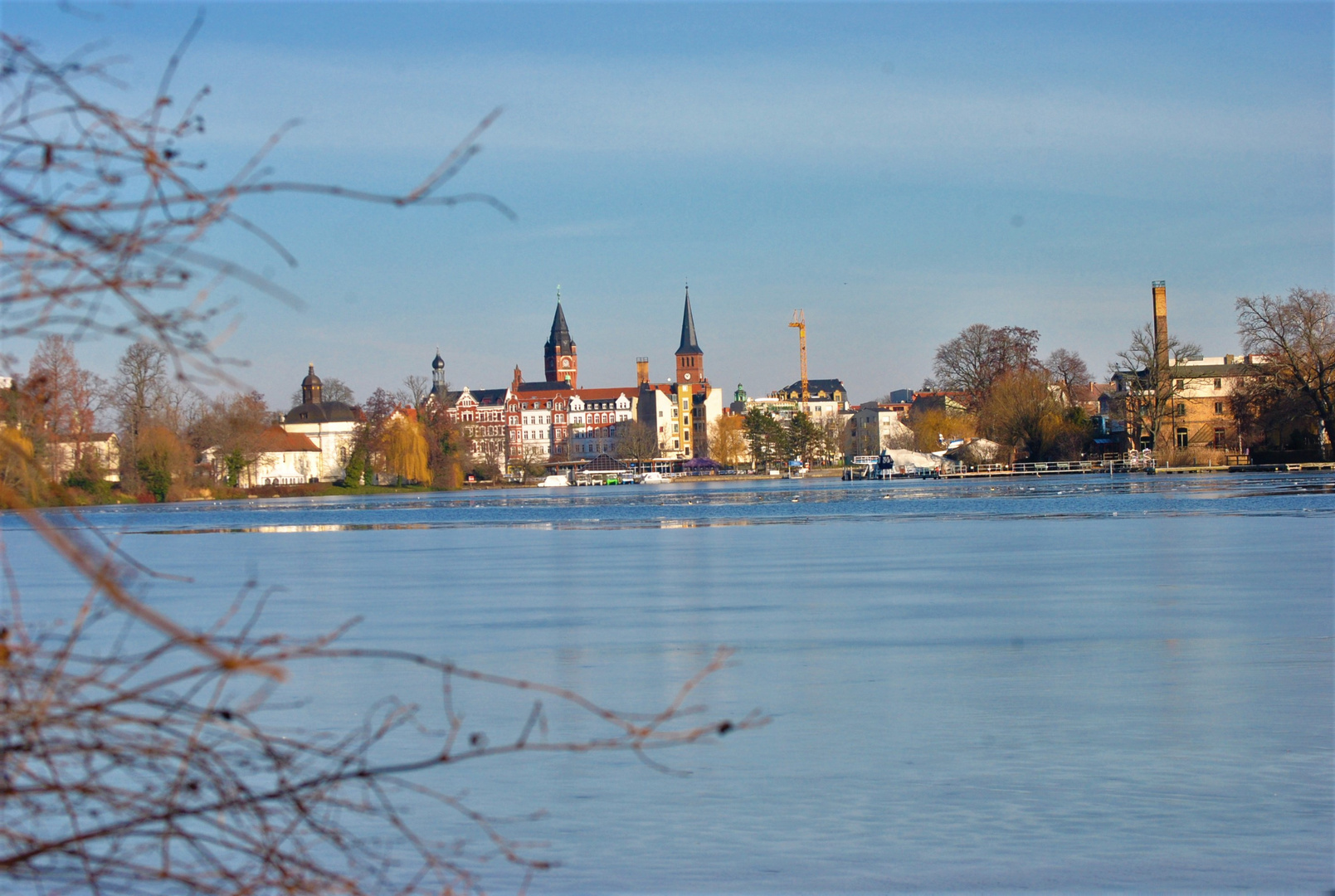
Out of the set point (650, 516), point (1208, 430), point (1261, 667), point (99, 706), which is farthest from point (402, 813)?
point (1208, 430)

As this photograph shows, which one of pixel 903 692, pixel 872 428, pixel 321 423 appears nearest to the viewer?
pixel 903 692

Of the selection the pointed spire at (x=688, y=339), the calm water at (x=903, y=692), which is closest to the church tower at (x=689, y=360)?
the pointed spire at (x=688, y=339)

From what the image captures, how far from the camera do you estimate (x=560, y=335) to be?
17138cm

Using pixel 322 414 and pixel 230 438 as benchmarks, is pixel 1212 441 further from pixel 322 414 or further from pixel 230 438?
pixel 322 414

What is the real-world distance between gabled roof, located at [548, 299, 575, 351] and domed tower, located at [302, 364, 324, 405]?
53.1m

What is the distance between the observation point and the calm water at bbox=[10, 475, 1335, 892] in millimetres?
5383

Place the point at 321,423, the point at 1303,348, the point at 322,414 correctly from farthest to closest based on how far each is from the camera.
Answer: the point at 322,414
the point at 321,423
the point at 1303,348

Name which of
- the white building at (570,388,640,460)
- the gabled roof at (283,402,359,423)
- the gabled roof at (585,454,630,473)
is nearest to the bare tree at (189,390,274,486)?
the gabled roof at (283,402,359,423)

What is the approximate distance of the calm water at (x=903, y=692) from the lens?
538 centimetres

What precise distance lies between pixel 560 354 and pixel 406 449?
301 ft

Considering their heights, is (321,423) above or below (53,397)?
above

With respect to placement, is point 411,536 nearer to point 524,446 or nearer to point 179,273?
point 179,273

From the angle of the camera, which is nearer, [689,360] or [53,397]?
[53,397]

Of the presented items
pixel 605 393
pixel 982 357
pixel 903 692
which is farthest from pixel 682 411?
pixel 903 692
